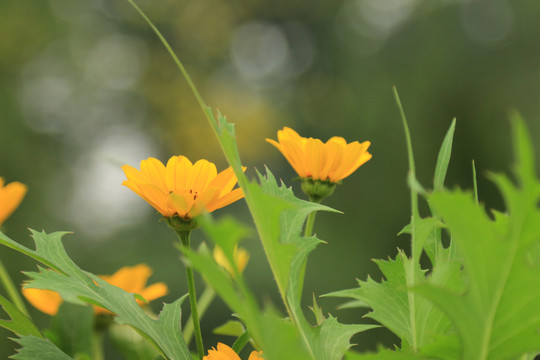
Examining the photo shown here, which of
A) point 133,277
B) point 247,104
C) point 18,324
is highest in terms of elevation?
point 18,324

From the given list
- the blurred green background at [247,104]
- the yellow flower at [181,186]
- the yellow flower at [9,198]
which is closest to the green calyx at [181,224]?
the yellow flower at [181,186]

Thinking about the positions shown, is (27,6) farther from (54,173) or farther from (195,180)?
(195,180)

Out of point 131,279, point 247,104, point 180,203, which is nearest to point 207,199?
point 180,203

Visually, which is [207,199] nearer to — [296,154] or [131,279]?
[296,154]

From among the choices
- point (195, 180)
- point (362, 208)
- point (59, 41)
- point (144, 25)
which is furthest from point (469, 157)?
point (195, 180)

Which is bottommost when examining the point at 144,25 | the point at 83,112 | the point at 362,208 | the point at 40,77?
the point at 362,208

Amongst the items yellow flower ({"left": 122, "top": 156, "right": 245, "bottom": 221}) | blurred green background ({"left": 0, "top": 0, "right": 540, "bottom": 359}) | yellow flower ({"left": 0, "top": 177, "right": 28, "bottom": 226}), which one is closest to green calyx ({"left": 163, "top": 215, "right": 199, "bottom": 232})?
yellow flower ({"left": 122, "top": 156, "right": 245, "bottom": 221})

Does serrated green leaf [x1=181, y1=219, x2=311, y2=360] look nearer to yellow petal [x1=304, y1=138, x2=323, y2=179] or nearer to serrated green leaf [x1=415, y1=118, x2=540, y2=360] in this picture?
serrated green leaf [x1=415, y1=118, x2=540, y2=360]
